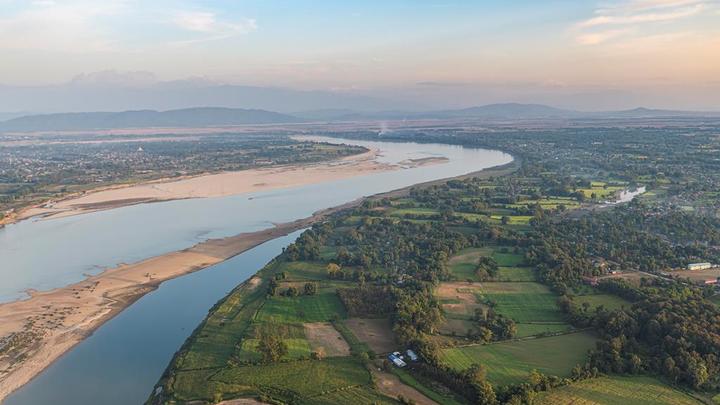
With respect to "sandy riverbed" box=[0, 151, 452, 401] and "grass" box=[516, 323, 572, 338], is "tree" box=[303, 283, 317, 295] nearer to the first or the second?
"sandy riverbed" box=[0, 151, 452, 401]

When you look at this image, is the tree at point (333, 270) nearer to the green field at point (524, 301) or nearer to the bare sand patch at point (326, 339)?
the bare sand patch at point (326, 339)

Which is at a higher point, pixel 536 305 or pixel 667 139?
pixel 667 139

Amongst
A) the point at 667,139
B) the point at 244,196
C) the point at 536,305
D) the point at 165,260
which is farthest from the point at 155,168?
the point at 667,139

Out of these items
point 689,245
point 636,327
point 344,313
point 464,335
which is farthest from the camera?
point 689,245

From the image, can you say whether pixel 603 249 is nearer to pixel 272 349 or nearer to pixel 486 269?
pixel 486 269

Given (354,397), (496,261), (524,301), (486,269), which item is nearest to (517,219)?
(496,261)

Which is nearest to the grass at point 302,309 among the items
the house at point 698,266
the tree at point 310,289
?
the tree at point 310,289

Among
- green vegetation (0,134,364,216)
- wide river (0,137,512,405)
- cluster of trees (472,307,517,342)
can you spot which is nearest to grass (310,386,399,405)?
cluster of trees (472,307,517,342)

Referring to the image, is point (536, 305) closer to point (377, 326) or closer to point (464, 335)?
point (464, 335)
